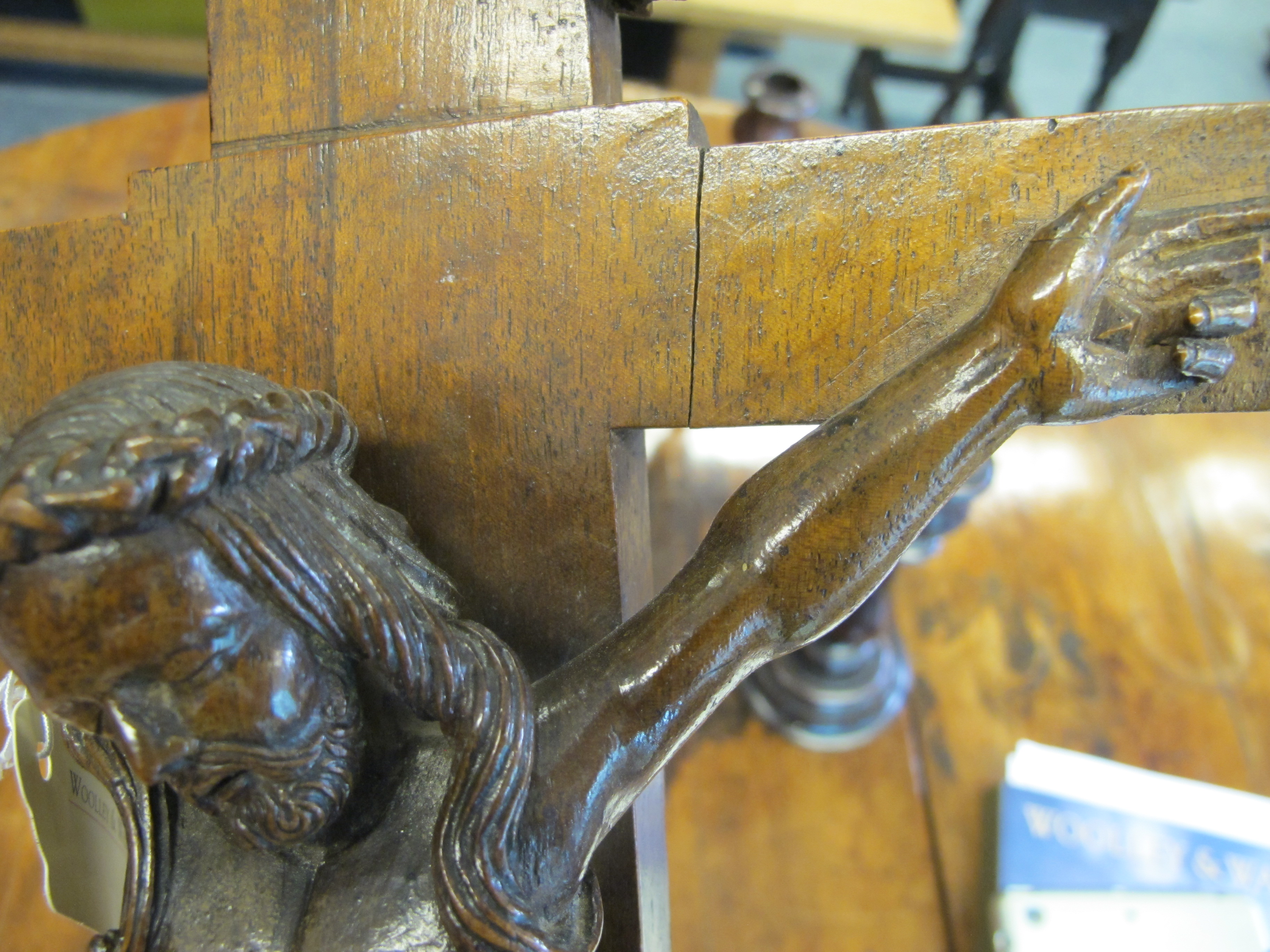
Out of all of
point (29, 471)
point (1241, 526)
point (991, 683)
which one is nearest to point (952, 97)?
point (1241, 526)

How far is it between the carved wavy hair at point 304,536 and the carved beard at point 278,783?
65mm

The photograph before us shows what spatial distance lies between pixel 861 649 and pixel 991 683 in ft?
0.77

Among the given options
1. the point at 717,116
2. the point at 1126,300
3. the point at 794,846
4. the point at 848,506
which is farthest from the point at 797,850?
the point at 717,116

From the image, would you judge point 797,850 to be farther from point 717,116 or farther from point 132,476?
point 717,116

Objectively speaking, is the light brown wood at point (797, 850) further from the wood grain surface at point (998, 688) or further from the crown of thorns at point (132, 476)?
the crown of thorns at point (132, 476)

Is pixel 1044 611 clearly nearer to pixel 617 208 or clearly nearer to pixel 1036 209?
pixel 1036 209

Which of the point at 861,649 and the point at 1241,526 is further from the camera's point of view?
the point at 1241,526

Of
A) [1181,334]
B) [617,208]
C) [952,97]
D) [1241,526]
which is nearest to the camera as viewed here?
[1181,334]

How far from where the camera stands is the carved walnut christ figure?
0.60 metres

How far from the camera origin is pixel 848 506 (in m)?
0.70

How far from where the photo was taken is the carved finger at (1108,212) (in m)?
0.68

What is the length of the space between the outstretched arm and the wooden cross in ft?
0.19

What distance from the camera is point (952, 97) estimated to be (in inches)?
97.0

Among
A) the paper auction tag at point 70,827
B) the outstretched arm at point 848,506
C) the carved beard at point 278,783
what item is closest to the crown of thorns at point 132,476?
the carved beard at point 278,783
